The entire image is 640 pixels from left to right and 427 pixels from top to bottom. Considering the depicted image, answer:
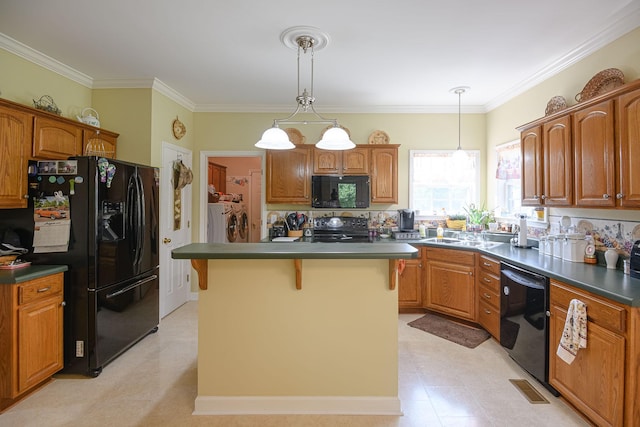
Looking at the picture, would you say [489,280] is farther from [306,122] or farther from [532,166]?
[306,122]

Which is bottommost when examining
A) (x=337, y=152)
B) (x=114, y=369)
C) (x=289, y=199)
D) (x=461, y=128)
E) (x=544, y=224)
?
(x=114, y=369)

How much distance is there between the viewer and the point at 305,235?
428cm

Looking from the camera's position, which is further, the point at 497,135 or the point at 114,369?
the point at 497,135

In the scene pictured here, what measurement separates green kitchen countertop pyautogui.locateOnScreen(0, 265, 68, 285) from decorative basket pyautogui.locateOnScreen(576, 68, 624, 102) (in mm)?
4212

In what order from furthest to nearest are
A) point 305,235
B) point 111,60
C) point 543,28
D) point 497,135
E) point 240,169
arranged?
point 240,169 → point 305,235 → point 497,135 → point 111,60 → point 543,28

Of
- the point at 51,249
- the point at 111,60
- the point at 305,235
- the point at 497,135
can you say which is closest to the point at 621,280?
the point at 497,135

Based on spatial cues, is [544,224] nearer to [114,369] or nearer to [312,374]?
[312,374]

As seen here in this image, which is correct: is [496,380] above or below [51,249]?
below

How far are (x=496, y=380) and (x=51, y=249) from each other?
3.60 meters

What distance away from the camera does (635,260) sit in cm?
209

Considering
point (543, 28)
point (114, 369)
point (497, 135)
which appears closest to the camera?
point (543, 28)

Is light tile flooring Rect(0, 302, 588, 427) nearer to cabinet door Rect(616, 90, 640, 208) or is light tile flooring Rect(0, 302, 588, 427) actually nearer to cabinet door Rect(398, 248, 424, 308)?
cabinet door Rect(398, 248, 424, 308)

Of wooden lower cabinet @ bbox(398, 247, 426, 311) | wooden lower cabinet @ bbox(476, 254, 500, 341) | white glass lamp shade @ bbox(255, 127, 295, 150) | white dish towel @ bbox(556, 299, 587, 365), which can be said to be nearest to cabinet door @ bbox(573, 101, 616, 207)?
white dish towel @ bbox(556, 299, 587, 365)

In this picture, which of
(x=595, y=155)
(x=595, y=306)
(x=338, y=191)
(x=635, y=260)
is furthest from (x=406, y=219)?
(x=595, y=306)
